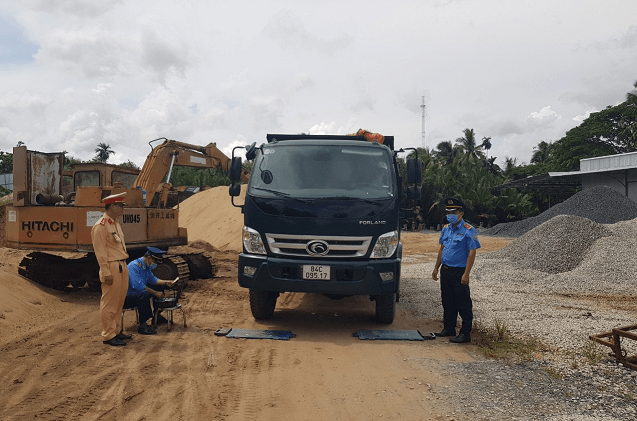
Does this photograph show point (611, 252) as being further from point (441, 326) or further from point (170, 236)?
point (170, 236)

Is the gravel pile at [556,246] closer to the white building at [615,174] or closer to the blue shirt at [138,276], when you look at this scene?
the blue shirt at [138,276]

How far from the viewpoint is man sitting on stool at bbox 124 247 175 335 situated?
6.95 m

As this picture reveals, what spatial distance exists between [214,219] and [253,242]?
16.4 m

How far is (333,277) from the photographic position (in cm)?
673

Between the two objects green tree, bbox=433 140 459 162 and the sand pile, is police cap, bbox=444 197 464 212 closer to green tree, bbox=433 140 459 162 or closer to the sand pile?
the sand pile

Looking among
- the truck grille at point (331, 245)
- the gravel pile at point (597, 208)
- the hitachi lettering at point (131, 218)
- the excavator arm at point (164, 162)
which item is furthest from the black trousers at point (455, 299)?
the gravel pile at point (597, 208)

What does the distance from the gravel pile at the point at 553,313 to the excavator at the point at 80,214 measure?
5.19 m

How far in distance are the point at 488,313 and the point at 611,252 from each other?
21.5 ft

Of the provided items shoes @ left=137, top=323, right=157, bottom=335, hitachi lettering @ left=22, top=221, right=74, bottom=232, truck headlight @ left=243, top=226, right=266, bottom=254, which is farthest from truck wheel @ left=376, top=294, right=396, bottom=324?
hitachi lettering @ left=22, top=221, right=74, bottom=232

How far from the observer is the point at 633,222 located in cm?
1752

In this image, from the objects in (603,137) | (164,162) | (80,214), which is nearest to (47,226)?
(80,214)

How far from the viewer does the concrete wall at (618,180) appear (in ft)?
94.5

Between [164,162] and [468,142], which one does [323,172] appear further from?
[468,142]

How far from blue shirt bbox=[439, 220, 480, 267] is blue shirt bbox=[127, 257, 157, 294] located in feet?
12.9
